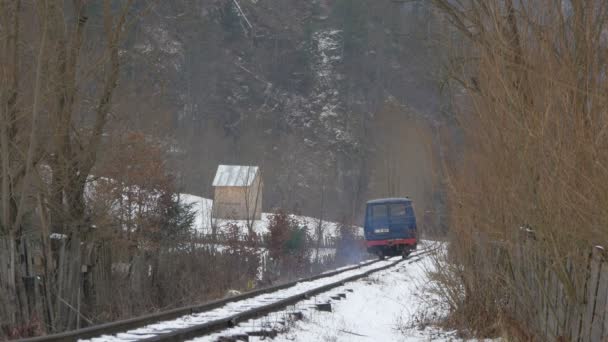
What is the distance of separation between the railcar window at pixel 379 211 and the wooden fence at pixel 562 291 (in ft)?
85.5

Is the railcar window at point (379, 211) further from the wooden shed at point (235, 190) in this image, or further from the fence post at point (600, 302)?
the fence post at point (600, 302)

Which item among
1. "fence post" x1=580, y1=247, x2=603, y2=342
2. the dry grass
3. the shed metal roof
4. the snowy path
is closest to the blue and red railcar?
the snowy path

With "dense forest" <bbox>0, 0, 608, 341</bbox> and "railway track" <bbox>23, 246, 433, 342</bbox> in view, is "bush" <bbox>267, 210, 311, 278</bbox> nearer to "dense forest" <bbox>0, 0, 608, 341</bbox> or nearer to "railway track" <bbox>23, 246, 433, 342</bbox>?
"dense forest" <bbox>0, 0, 608, 341</bbox>

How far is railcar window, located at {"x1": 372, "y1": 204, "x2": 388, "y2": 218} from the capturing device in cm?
3522

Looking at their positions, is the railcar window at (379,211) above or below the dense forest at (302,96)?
below

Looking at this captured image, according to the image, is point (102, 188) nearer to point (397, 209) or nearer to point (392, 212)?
point (392, 212)

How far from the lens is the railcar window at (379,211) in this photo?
35219 millimetres

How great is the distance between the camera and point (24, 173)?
1442cm

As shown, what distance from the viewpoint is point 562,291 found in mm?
7312

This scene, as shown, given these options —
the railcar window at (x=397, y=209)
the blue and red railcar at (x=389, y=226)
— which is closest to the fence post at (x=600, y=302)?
the blue and red railcar at (x=389, y=226)

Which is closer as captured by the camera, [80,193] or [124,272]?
[80,193]

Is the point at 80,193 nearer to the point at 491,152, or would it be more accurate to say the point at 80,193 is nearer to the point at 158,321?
the point at 158,321

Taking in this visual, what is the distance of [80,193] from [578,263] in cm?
1183

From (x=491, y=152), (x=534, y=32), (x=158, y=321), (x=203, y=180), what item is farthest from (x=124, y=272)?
(x=203, y=180)
